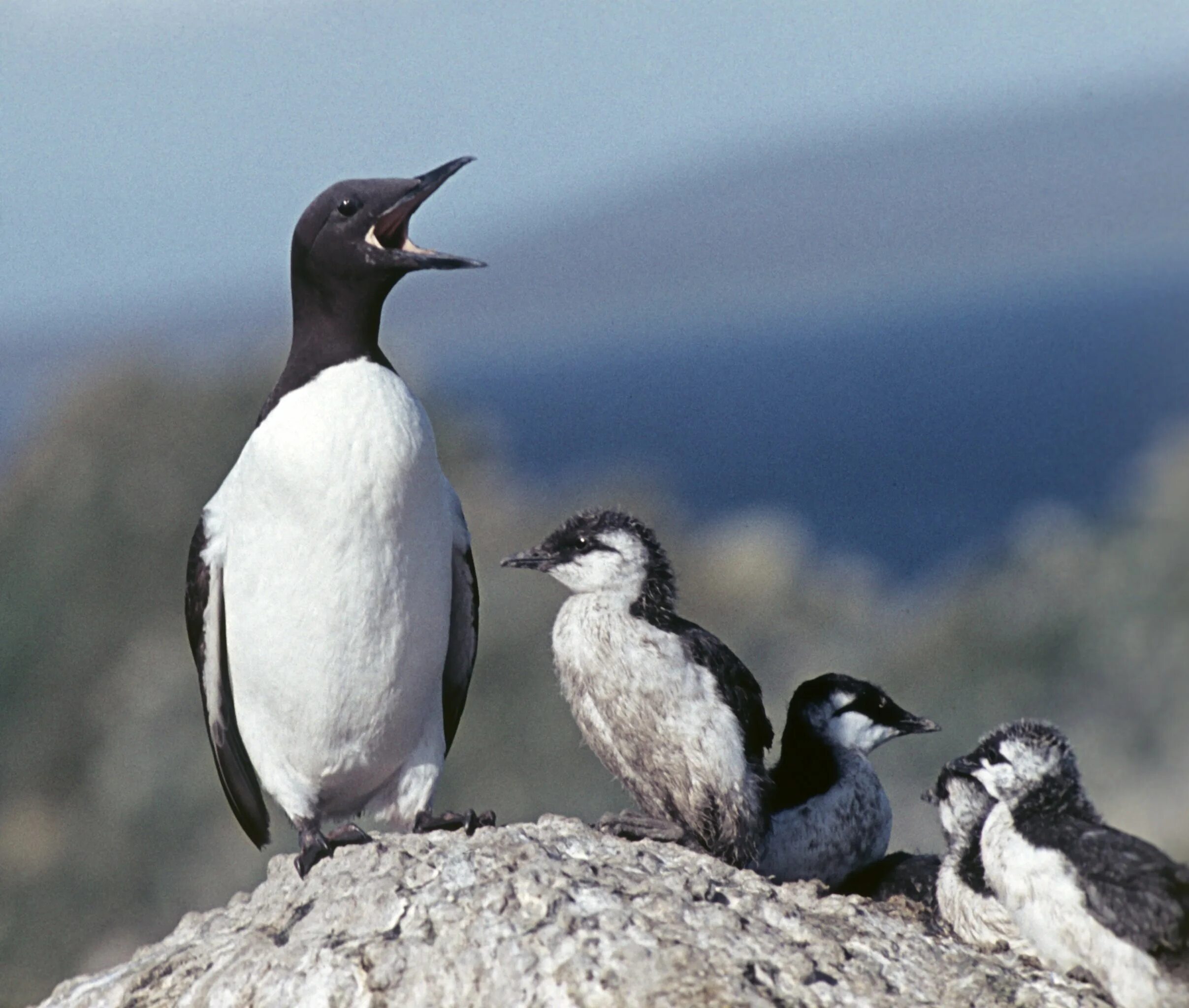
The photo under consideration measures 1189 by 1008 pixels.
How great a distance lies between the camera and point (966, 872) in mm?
5320

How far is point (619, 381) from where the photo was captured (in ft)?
36.7

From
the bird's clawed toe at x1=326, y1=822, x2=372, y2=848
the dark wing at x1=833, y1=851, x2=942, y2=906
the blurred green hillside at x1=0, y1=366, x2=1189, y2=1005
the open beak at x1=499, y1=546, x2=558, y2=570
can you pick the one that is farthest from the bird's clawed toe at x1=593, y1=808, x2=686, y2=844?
the blurred green hillside at x1=0, y1=366, x2=1189, y2=1005

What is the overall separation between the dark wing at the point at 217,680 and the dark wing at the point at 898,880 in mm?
2441

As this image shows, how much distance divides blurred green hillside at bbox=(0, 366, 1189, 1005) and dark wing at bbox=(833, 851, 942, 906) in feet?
5.30

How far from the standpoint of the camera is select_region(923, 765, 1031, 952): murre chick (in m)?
5.07

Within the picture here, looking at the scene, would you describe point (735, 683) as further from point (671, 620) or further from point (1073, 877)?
point (1073, 877)

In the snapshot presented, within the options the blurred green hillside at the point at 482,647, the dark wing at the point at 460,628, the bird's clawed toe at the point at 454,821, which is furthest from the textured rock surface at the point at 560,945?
the blurred green hillside at the point at 482,647

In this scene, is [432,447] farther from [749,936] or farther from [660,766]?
[749,936]

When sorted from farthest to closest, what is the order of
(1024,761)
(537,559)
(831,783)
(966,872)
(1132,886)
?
(831,783)
(537,559)
(966,872)
(1024,761)
(1132,886)

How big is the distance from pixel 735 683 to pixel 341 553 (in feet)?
4.71

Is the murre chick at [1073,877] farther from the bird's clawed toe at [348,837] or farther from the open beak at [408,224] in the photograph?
the open beak at [408,224]

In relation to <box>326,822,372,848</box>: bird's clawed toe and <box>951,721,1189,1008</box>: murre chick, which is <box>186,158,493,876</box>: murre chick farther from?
<box>951,721,1189,1008</box>: murre chick

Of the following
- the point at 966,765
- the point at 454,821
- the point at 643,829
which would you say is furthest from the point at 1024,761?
the point at 454,821

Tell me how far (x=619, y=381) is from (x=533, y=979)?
23.3 feet
